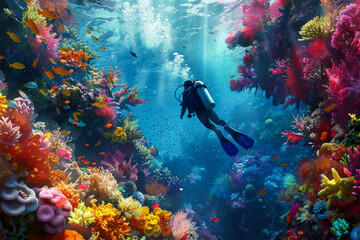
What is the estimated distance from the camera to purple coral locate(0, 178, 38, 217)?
278 cm

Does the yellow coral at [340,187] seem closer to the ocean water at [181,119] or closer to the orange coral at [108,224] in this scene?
the ocean water at [181,119]

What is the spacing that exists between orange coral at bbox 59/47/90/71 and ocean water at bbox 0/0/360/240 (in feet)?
0.15

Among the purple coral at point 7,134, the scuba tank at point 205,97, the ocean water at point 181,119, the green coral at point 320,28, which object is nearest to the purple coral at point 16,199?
the ocean water at point 181,119

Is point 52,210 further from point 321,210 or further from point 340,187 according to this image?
point 340,187

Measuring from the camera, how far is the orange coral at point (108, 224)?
3.73 m

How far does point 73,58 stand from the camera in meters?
8.74

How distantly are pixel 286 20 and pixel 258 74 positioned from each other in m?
2.42

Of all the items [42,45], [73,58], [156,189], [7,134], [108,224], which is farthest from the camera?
[156,189]

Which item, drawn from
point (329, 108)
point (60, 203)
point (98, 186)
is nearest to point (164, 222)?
point (98, 186)

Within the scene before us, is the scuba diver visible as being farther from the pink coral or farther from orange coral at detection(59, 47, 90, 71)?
orange coral at detection(59, 47, 90, 71)

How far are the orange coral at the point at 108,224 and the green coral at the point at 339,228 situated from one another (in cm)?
373

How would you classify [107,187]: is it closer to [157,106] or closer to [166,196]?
[166,196]

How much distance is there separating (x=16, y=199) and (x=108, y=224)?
5.57 ft

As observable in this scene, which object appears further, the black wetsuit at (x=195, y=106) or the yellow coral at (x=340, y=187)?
the black wetsuit at (x=195, y=106)
